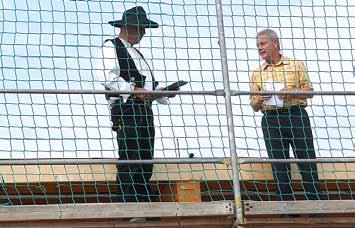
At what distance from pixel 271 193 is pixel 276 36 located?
116 cm

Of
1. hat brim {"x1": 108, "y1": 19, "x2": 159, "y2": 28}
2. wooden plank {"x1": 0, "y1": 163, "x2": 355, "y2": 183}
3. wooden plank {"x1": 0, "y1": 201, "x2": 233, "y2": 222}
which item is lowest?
wooden plank {"x1": 0, "y1": 201, "x2": 233, "y2": 222}

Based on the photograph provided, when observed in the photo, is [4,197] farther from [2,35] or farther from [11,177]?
[2,35]

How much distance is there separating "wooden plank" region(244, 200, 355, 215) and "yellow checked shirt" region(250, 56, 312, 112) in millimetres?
921

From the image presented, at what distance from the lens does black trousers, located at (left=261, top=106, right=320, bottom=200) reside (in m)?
6.96

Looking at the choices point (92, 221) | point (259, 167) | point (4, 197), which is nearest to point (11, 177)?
point (4, 197)

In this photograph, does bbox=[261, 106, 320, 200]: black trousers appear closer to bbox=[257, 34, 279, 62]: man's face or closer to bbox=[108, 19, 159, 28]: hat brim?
bbox=[257, 34, 279, 62]: man's face

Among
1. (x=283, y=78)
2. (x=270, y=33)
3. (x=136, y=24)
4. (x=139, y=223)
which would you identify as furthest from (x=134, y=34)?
(x=139, y=223)

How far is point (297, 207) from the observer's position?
6430mm

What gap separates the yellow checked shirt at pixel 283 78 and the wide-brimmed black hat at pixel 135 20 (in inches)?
32.8

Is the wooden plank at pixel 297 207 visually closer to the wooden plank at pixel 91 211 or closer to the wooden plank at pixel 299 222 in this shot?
the wooden plank at pixel 299 222

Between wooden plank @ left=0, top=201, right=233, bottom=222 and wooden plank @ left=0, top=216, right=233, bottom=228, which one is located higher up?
wooden plank @ left=0, top=201, right=233, bottom=222

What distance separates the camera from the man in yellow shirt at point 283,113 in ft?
22.9

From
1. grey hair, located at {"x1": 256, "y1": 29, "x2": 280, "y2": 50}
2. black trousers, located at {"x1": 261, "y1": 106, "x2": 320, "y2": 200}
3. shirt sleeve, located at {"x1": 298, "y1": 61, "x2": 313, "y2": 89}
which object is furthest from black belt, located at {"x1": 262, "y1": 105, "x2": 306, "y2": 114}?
grey hair, located at {"x1": 256, "y1": 29, "x2": 280, "y2": 50}

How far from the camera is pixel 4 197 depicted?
6.81 meters
